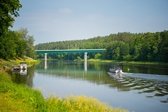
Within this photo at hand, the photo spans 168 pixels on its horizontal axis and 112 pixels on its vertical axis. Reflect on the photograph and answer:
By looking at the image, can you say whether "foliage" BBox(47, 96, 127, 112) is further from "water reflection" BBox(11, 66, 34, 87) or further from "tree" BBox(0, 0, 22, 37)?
"water reflection" BBox(11, 66, 34, 87)

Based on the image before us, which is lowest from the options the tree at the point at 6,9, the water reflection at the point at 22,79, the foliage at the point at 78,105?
the foliage at the point at 78,105

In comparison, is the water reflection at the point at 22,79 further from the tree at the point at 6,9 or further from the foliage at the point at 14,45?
the tree at the point at 6,9

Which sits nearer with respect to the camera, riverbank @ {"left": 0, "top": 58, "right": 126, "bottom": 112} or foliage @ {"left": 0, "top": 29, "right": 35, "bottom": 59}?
riverbank @ {"left": 0, "top": 58, "right": 126, "bottom": 112}

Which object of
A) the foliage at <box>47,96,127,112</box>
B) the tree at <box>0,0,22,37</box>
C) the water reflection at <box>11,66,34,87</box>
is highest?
the tree at <box>0,0,22,37</box>

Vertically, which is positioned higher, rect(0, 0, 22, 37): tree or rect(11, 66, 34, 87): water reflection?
rect(0, 0, 22, 37): tree

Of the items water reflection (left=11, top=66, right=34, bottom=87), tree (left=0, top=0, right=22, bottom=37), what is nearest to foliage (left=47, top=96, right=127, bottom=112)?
tree (left=0, top=0, right=22, bottom=37)

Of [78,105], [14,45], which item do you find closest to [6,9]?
[78,105]

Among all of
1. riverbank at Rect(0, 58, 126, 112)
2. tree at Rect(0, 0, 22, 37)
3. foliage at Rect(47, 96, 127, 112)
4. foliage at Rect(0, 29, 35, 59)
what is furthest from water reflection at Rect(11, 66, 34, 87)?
riverbank at Rect(0, 58, 126, 112)

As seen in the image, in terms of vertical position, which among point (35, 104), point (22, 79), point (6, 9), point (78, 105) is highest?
point (6, 9)

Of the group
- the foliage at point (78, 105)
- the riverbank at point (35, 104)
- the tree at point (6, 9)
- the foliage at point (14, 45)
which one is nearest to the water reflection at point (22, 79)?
the foliage at point (14, 45)

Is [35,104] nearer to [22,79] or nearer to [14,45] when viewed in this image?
[22,79]

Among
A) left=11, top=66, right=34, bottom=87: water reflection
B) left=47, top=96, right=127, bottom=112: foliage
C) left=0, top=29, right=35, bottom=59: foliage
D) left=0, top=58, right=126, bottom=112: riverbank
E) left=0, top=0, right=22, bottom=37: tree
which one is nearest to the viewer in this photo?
left=0, top=58, right=126, bottom=112: riverbank

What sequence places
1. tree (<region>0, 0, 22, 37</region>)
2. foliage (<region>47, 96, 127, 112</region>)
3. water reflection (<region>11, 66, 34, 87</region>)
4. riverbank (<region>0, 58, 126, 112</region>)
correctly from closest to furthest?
riverbank (<region>0, 58, 126, 112</region>)
foliage (<region>47, 96, 127, 112</region>)
tree (<region>0, 0, 22, 37</region>)
water reflection (<region>11, 66, 34, 87</region>)

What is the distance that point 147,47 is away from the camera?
155 m
